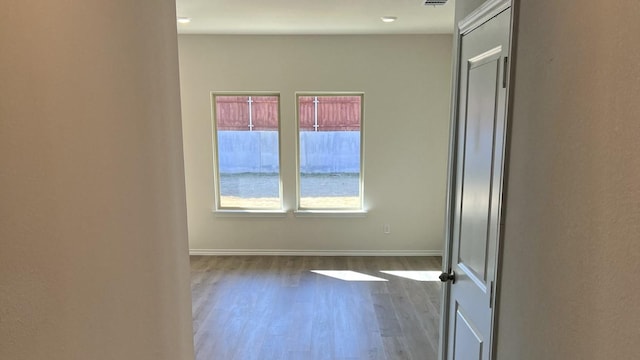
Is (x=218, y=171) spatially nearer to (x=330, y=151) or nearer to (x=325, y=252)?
(x=330, y=151)

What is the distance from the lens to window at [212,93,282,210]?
5371mm

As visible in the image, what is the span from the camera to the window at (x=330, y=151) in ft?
17.6

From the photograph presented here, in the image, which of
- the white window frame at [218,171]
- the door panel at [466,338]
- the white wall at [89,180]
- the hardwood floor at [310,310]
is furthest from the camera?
the white window frame at [218,171]

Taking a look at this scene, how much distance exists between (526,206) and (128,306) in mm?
1258

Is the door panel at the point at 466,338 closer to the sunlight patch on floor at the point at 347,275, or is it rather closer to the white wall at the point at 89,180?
the white wall at the point at 89,180

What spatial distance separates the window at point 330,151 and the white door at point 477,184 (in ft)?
11.0

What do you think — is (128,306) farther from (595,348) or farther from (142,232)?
(595,348)

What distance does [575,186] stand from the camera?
1.02 metres

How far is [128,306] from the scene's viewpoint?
1247 mm

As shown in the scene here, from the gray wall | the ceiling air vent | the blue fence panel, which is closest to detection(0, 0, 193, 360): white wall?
the gray wall

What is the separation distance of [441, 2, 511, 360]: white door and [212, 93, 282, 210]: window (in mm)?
3565

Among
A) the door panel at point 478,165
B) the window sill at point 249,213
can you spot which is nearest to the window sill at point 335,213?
the window sill at point 249,213

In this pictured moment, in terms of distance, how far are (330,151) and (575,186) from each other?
450 centimetres

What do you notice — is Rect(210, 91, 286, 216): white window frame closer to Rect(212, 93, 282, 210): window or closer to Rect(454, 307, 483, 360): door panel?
Rect(212, 93, 282, 210): window
